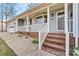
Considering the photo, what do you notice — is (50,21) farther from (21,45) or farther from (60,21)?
(21,45)

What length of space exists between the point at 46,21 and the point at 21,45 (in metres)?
0.81

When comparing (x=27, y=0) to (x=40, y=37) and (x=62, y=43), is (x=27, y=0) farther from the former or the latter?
(x=62, y=43)

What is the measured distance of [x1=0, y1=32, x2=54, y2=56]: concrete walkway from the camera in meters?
4.30

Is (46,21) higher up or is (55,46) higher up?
(46,21)

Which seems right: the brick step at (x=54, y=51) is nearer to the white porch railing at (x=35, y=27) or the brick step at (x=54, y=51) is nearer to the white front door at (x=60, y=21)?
the white porch railing at (x=35, y=27)

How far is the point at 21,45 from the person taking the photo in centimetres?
438

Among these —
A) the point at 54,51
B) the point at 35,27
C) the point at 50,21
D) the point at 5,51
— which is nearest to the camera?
the point at 5,51

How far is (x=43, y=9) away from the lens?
489 centimetres

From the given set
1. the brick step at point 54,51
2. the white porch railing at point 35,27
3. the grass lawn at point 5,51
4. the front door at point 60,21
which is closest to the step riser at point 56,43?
the brick step at point 54,51

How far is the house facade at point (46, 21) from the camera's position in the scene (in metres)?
4.40

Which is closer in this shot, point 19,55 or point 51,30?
point 19,55

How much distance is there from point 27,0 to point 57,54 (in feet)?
3.88

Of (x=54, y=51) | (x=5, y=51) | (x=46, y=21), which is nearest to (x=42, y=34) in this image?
(x=46, y=21)

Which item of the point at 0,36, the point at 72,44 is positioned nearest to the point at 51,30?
the point at 72,44
